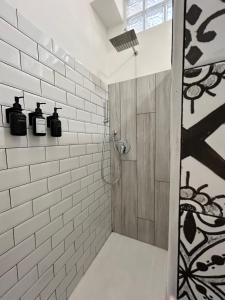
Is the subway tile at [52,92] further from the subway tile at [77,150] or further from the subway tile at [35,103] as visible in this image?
the subway tile at [77,150]

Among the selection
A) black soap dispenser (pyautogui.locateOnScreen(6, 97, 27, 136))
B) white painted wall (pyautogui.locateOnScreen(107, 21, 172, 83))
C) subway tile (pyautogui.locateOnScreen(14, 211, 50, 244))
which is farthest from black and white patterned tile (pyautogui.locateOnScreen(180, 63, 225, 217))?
white painted wall (pyautogui.locateOnScreen(107, 21, 172, 83))

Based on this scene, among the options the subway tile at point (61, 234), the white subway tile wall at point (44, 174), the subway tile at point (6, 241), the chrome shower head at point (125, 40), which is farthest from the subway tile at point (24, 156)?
the chrome shower head at point (125, 40)

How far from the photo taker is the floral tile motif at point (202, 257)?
0.37m

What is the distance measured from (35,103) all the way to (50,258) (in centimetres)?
97

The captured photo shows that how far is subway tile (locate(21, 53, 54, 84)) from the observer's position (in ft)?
2.77

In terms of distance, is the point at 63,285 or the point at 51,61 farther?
the point at 63,285

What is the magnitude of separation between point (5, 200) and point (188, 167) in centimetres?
81

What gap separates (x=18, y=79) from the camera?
81 centimetres

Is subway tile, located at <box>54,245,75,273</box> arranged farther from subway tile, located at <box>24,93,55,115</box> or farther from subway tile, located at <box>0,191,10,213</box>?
subway tile, located at <box>24,93,55,115</box>

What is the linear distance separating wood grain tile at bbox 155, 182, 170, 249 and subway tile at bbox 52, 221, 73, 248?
37.7 inches

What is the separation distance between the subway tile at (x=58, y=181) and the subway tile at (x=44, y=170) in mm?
34

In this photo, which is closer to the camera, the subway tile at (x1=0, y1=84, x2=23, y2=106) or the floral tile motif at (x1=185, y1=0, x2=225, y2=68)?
the floral tile motif at (x1=185, y1=0, x2=225, y2=68)

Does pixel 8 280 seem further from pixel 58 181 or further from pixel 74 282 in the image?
pixel 74 282

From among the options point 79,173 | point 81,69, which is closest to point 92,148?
point 79,173
